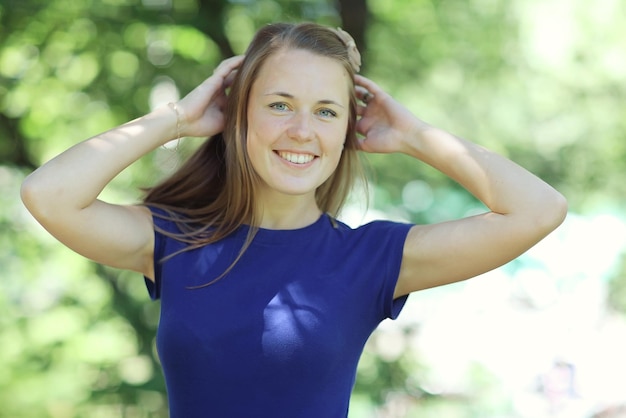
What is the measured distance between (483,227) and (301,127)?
51 cm

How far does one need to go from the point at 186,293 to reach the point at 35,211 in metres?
0.41

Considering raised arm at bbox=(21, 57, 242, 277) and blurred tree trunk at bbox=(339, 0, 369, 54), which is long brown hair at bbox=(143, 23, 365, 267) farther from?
blurred tree trunk at bbox=(339, 0, 369, 54)

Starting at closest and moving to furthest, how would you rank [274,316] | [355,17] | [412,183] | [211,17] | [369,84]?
[274,316] → [369,84] → [211,17] → [355,17] → [412,183]

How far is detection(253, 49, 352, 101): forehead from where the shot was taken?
7.53ft

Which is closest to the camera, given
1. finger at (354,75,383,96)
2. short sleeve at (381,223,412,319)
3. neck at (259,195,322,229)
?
short sleeve at (381,223,412,319)

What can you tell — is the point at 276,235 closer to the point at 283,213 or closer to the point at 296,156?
the point at 283,213

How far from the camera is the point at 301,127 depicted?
2.24m

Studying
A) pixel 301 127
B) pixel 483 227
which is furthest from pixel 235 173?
pixel 483 227

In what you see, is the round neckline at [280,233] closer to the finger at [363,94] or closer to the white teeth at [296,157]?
the white teeth at [296,157]

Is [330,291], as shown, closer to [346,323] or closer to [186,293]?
[346,323]

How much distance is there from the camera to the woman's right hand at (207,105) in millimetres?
2441

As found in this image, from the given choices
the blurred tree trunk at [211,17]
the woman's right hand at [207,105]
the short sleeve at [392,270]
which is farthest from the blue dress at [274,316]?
the blurred tree trunk at [211,17]

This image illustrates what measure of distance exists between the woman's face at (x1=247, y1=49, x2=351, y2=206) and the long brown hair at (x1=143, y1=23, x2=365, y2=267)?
0.16 ft

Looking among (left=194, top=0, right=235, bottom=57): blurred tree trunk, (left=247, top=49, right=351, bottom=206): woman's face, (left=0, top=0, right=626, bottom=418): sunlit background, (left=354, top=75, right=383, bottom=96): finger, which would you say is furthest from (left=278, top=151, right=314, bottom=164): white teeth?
(left=194, top=0, right=235, bottom=57): blurred tree trunk
